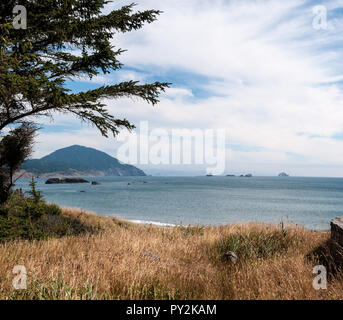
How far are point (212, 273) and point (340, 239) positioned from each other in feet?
10.4

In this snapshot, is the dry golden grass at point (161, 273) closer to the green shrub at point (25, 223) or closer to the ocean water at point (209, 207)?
the green shrub at point (25, 223)

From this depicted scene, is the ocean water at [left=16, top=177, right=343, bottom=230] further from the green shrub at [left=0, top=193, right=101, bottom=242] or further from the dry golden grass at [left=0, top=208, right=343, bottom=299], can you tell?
the green shrub at [left=0, top=193, right=101, bottom=242]

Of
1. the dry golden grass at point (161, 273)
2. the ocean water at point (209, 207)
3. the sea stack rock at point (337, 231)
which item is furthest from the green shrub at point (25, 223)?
the sea stack rock at point (337, 231)

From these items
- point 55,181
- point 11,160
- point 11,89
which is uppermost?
point 11,89

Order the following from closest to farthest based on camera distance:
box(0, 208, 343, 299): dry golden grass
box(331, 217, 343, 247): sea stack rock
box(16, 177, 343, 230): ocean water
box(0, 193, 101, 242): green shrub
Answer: box(0, 208, 343, 299): dry golden grass, box(331, 217, 343, 247): sea stack rock, box(0, 193, 101, 242): green shrub, box(16, 177, 343, 230): ocean water

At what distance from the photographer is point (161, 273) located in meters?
4.85

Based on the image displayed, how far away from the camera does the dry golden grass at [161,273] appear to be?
381cm

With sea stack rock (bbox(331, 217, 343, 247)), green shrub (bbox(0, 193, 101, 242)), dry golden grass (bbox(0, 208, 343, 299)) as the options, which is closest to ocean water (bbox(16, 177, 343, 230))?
sea stack rock (bbox(331, 217, 343, 247))

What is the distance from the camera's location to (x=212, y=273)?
218 inches

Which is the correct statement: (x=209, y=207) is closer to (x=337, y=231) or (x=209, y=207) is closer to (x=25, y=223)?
(x=25, y=223)

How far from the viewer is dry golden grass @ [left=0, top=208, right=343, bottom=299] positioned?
3811 millimetres

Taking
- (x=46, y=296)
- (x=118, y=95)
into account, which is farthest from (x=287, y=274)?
(x=118, y=95)

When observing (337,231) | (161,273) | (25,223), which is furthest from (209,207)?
(161,273)
